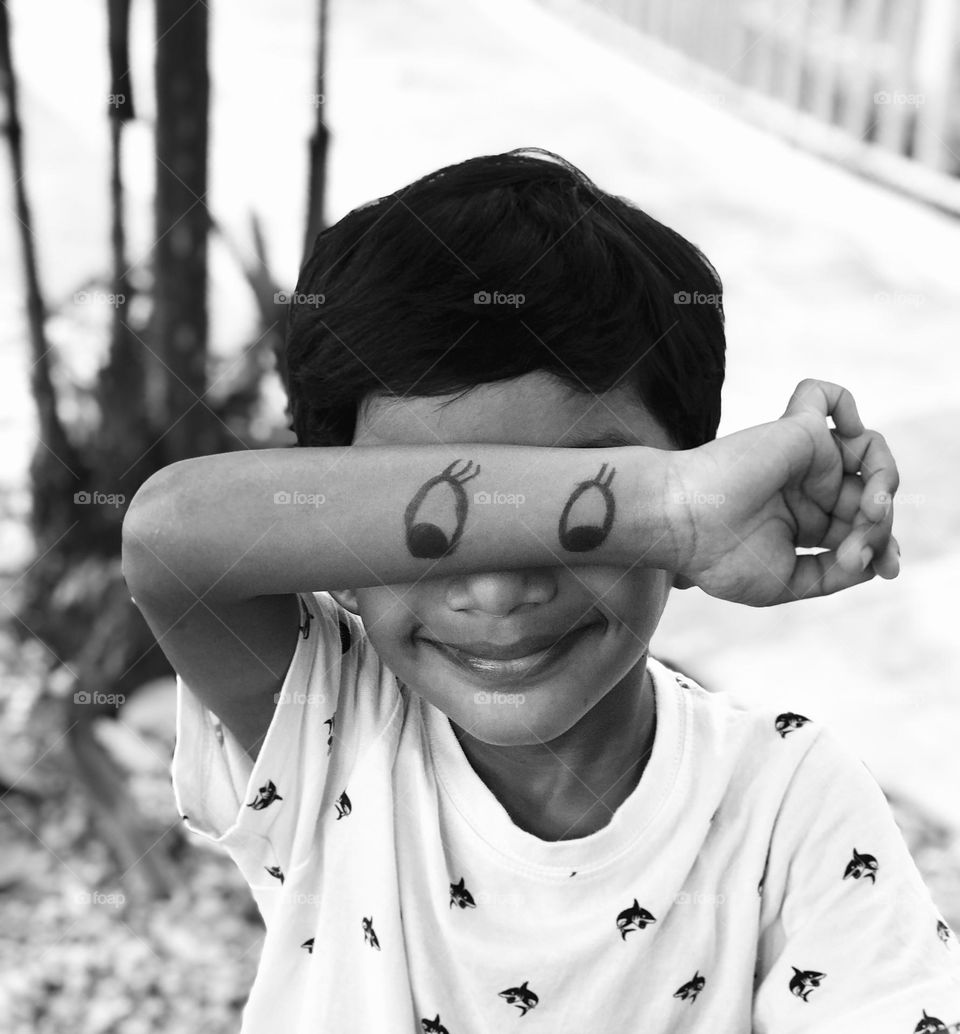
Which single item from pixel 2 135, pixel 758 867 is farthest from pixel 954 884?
pixel 2 135

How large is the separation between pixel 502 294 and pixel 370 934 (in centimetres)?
54

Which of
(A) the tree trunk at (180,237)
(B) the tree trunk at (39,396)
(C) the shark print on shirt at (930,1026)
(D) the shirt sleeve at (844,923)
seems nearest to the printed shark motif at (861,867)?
(D) the shirt sleeve at (844,923)

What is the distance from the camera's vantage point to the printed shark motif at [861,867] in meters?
1.12

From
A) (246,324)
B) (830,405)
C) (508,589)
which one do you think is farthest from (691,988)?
(246,324)

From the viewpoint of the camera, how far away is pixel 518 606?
1.04 m

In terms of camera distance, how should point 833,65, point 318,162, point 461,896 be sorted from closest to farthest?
point 461,896 < point 318,162 < point 833,65

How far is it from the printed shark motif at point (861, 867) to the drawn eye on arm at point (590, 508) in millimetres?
370

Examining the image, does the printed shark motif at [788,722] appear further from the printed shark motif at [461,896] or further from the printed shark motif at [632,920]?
the printed shark motif at [461,896]

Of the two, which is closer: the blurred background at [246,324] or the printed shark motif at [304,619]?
the printed shark motif at [304,619]

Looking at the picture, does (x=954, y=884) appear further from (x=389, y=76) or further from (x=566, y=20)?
(x=566, y=20)

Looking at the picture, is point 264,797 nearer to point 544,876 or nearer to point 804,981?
point 544,876

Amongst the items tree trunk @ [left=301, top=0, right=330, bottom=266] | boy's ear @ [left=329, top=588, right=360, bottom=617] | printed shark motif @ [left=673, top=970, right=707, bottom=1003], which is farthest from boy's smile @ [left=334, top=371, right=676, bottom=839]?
tree trunk @ [left=301, top=0, right=330, bottom=266]

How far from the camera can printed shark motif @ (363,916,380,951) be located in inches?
44.8

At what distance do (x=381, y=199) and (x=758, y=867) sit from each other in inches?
25.1
